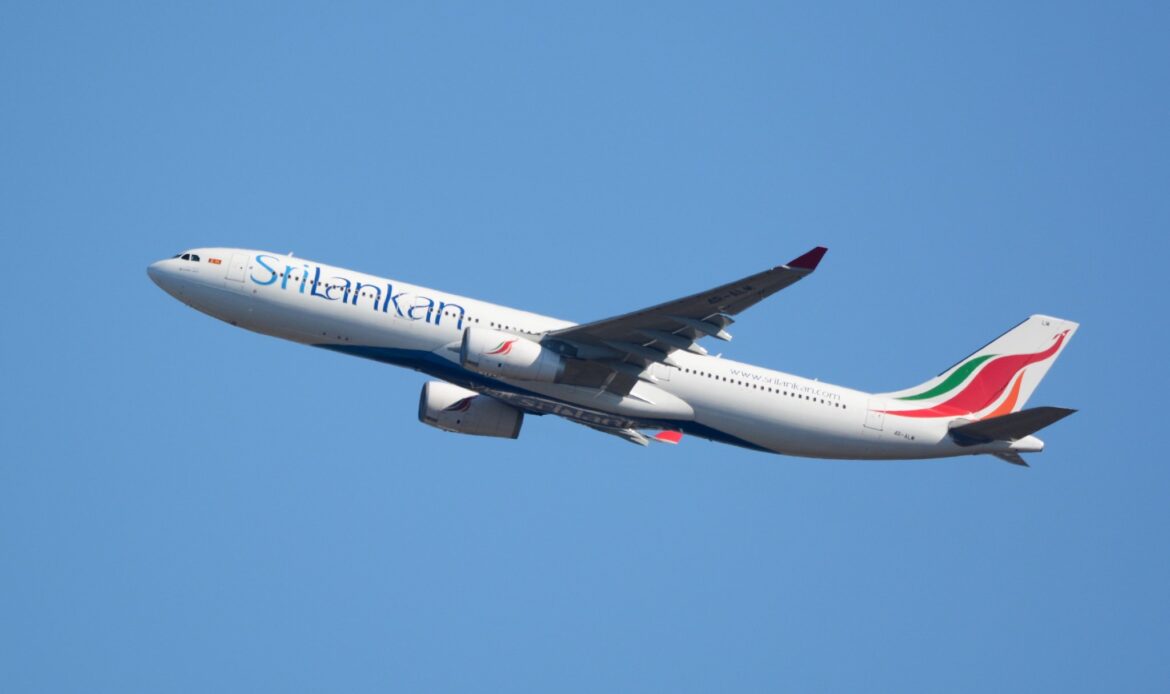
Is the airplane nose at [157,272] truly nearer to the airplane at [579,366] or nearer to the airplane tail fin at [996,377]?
the airplane at [579,366]

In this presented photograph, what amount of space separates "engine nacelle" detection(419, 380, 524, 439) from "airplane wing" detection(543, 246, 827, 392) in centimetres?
467

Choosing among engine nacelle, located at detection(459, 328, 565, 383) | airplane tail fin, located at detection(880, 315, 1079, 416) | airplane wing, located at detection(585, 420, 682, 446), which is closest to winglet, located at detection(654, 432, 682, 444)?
airplane wing, located at detection(585, 420, 682, 446)

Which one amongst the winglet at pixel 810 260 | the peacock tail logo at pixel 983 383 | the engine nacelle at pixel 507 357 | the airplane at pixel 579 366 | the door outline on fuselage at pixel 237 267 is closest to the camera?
the winglet at pixel 810 260

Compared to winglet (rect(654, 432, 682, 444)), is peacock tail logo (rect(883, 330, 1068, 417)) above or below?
above

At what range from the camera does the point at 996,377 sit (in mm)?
49312

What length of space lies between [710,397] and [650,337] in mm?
3384

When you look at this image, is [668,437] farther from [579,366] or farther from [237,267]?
[237,267]

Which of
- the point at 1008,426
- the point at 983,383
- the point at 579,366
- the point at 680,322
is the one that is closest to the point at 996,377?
the point at 983,383

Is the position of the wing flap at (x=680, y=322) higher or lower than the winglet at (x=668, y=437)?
higher

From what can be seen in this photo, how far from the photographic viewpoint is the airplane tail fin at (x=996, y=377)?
157 feet

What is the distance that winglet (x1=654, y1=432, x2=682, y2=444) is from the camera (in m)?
47.5

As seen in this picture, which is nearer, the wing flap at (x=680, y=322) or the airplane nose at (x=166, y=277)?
the wing flap at (x=680, y=322)

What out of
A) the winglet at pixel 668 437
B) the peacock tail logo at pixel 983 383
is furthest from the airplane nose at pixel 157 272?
the peacock tail logo at pixel 983 383

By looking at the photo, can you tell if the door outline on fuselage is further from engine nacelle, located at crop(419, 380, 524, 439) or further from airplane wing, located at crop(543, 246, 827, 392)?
airplane wing, located at crop(543, 246, 827, 392)
